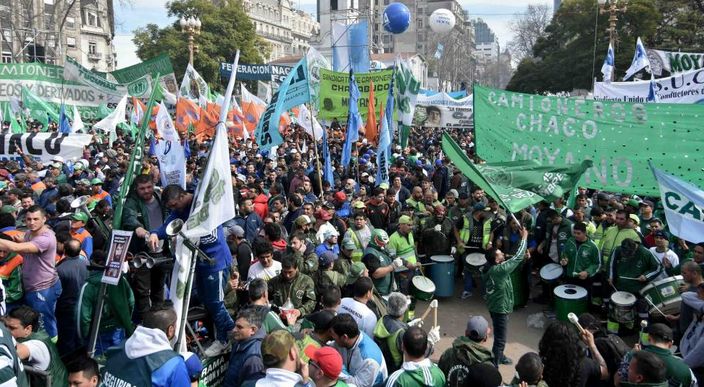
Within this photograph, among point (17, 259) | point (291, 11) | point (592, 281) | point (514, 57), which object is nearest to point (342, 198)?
point (592, 281)

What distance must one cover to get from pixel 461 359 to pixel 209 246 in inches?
92.3

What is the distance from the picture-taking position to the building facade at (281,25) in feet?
362

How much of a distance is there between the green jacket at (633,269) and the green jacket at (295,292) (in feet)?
13.7

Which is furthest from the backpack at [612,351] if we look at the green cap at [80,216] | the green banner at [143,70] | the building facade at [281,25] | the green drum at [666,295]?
the building facade at [281,25]

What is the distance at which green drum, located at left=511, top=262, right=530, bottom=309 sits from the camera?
843 centimetres

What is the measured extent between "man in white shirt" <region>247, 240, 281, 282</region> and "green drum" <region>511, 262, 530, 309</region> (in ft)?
12.7

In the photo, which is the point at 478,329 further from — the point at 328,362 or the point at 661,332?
the point at 328,362

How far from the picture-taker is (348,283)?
6.68 meters

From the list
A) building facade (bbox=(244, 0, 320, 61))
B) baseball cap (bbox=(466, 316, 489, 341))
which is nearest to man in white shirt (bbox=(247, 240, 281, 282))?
baseball cap (bbox=(466, 316, 489, 341))

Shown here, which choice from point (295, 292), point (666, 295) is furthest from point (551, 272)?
point (295, 292)

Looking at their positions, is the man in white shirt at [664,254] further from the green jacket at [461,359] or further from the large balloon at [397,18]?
the large balloon at [397,18]

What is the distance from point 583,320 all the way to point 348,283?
2675 mm

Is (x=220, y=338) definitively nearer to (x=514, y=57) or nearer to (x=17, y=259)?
(x=17, y=259)

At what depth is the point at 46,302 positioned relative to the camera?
5.48 metres
